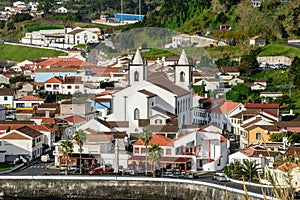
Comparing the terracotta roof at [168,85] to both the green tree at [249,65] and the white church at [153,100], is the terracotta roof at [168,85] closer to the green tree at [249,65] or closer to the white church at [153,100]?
the white church at [153,100]

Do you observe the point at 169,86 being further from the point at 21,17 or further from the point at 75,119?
the point at 21,17

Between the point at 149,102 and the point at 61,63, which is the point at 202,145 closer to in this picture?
the point at 149,102

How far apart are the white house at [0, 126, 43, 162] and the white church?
1.98 m

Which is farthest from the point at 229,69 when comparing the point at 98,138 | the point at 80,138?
the point at 80,138

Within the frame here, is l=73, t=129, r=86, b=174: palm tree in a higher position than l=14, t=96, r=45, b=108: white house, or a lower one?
lower

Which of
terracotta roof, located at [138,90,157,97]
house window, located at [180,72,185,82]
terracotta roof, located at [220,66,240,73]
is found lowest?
terracotta roof, located at [138,90,157,97]

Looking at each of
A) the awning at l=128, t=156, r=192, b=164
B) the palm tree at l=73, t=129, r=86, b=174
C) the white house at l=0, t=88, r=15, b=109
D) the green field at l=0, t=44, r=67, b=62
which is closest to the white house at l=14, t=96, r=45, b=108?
the white house at l=0, t=88, r=15, b=109

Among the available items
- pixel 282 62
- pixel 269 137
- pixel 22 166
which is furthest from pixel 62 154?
pixel 282 62

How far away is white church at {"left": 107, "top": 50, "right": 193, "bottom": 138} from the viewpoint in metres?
16.5

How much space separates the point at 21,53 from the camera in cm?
4050

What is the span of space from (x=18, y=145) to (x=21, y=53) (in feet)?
82.0

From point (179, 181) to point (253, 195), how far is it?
6.83 feet

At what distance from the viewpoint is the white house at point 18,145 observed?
→ 52.1 ft

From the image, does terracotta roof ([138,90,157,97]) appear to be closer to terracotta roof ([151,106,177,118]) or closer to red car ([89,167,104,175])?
terracotta roof ([151,106,177,118])
